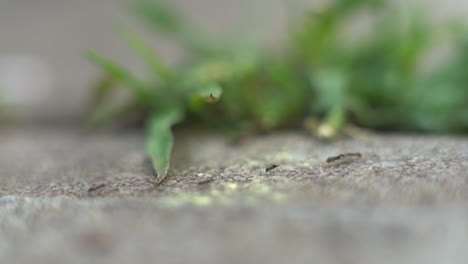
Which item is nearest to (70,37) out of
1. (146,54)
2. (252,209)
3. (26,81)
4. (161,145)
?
(26,81)

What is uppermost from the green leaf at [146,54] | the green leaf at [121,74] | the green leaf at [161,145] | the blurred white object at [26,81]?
the blurred white object at [26,81]

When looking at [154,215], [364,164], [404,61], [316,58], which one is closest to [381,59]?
[404,61]

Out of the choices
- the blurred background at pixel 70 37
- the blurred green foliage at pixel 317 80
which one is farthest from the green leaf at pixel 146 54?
the blurred background at pixel 70 37

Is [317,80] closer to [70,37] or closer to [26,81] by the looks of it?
[26,81]

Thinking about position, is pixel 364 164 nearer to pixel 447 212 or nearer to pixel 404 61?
pixel 447 212

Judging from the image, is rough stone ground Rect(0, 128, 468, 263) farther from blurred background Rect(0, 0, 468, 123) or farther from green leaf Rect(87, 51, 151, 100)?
blurred background Rect(0, 0, 468, 123)

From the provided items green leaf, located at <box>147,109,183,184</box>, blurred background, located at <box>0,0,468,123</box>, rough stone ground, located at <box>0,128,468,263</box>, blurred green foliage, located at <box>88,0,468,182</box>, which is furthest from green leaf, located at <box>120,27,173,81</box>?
blurred background, located at <box>0,0,468,123</box>

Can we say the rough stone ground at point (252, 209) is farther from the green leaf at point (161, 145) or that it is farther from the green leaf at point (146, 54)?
the green leaf at point (146, 54)
